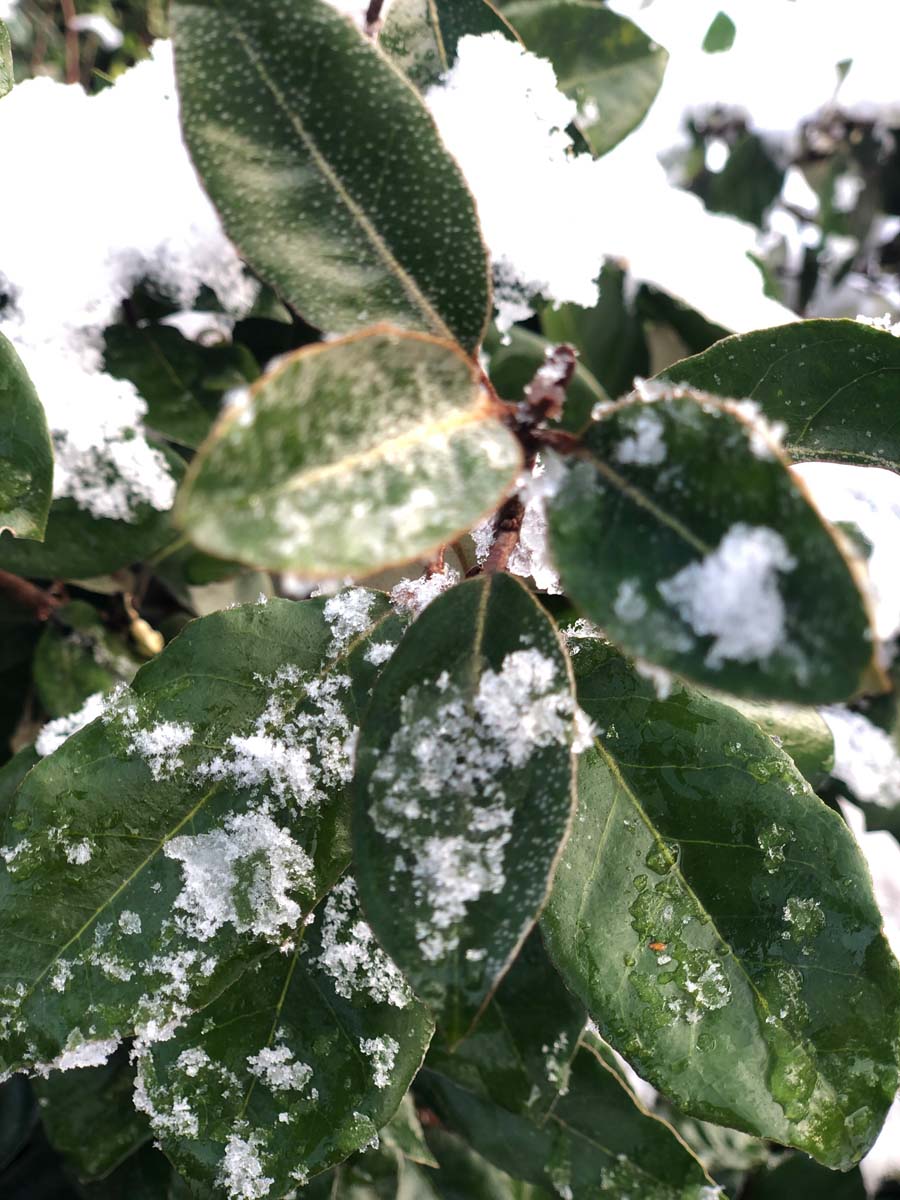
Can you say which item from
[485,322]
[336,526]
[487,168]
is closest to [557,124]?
[487,168]

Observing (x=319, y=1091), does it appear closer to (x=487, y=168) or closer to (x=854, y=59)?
(x=487, y=168)

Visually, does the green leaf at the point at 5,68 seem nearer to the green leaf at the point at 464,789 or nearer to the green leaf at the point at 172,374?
the green leaf at the point at 172,374

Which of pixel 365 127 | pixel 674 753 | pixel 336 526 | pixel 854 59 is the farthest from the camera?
pixel 854 59

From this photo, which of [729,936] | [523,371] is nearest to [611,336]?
[523,371]

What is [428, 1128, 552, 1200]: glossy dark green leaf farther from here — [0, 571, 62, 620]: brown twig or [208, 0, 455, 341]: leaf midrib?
[208, 0, 455, 341]: leaf midrib

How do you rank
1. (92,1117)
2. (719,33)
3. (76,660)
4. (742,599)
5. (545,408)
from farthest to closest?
1. (719,33)
2. (76,660)
3. (92,1117)
4. (545,408)
5. (742,599)

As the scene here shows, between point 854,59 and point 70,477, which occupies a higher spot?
point 854,59

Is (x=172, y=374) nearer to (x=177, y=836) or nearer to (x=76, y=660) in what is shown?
(x=76, y=660)

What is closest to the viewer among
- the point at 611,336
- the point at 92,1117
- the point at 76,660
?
the point at 92,1117
